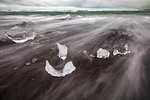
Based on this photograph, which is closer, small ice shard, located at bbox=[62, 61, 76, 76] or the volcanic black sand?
the volcanic black sand

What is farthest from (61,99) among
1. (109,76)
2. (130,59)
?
(130,59)

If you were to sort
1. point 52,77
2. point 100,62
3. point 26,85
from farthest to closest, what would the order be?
point 100,62 → point 52,77 → point 26,85

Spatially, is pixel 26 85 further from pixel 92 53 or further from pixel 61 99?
pixel 92 53

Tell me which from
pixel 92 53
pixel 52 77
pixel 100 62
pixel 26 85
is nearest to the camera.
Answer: pixel 26 85

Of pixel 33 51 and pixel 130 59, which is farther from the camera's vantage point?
pixel 33 51

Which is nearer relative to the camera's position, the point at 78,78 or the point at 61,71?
the point at 78,78

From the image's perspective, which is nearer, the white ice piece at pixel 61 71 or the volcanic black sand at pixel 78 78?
the volcanic black sand at pixel 78 78

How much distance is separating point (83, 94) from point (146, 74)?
1.49 metres

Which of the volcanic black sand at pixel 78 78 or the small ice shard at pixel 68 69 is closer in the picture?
the volcanic black sand at pixel 78 78

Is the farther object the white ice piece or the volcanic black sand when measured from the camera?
the white ice piece

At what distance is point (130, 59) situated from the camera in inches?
113

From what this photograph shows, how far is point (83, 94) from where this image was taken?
1718mm

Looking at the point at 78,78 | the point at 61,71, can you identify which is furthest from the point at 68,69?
the point at 78,78

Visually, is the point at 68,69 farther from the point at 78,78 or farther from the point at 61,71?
the point at 78,78
